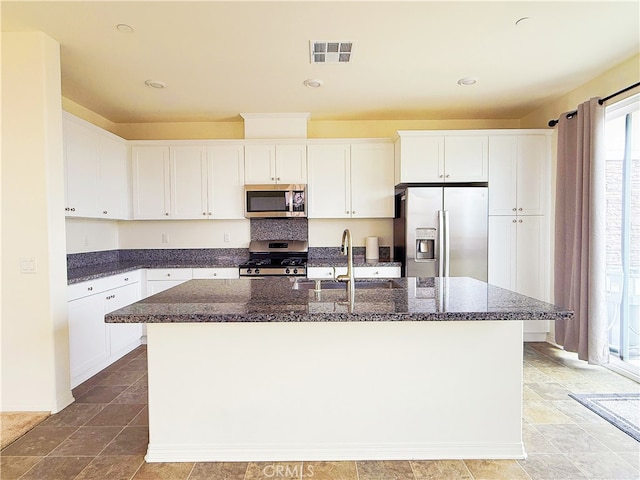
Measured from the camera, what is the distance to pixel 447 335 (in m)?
1.93

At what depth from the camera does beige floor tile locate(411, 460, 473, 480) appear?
71.9 inches

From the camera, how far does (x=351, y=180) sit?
4266 millimetres

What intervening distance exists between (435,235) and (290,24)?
2452mm

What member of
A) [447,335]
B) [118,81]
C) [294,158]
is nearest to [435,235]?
[294,158]

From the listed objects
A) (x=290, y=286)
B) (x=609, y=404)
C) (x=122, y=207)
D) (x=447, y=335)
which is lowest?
(x=609, y=404)

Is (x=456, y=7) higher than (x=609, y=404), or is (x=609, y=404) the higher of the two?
(x=456, y=7)

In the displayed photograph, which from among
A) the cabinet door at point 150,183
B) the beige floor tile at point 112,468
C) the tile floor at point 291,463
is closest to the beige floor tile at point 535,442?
the tile floor at point 291,463

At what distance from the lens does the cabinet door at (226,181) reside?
13.9ft

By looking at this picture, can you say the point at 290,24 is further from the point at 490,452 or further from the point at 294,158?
Result: the point at 490,452

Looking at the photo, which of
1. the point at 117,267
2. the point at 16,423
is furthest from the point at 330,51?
the point at 16,423

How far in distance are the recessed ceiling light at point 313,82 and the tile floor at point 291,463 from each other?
9.57 ft

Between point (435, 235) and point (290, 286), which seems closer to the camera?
point (290, 286)

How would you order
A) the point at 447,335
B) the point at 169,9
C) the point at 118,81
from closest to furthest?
the point at 447,335, the point at 169,9, the point at 118,81

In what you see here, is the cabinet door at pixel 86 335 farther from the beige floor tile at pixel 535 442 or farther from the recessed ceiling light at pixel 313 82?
the beige floor tile at pixel 535 442
